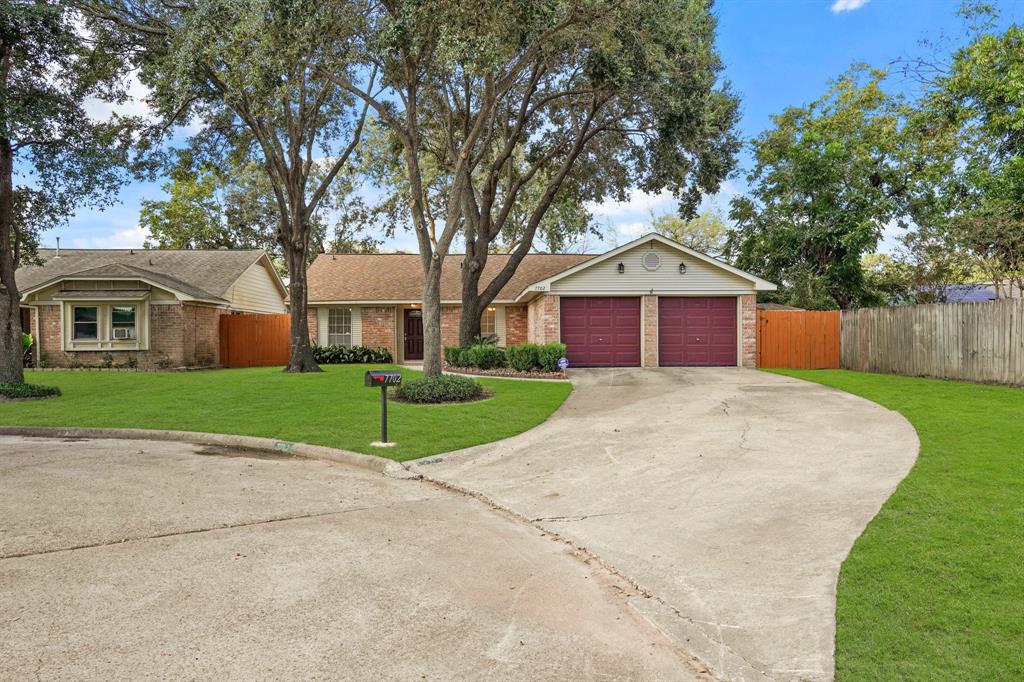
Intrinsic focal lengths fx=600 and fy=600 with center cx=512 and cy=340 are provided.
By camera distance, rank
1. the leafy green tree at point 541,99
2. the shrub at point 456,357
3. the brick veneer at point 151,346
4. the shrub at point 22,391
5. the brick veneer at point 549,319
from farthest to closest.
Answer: the brick veneer at point 151,346 → the brick veneer at point 549,319 → the shrub at point 456,357 → the shrub at point 22,391 → the leafy green tree at point 541,99

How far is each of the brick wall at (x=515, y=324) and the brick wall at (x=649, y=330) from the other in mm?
6461

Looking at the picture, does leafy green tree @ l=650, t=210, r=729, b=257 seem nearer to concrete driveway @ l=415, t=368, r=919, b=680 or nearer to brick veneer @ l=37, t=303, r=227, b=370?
brick veneer @ l=37, t=303, r=227, b=370

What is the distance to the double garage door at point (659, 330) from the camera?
20.3m

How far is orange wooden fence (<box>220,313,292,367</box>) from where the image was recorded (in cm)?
2512

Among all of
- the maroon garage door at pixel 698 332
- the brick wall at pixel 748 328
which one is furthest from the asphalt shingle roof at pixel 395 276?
the brick wall at pixel 748 328

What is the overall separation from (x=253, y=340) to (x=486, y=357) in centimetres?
1259

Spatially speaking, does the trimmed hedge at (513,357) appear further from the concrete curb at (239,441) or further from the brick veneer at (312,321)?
the concrete curb at (239,441)

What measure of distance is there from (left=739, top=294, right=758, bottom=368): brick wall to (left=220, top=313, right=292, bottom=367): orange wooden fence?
17882 mm

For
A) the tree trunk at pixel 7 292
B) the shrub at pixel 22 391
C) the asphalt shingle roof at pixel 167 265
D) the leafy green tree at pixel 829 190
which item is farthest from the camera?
the asphalt shingle roof at pixel 167 265

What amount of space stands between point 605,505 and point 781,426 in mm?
4774

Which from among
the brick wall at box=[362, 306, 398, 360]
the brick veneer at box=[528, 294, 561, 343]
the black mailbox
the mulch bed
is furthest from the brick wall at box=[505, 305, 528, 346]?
the black mailbox

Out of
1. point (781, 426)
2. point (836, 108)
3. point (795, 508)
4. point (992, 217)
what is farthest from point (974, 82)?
point (795, 508)

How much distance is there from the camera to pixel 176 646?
300 cm

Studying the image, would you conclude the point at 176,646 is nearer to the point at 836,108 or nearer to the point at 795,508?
the point at 795,508
